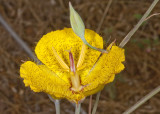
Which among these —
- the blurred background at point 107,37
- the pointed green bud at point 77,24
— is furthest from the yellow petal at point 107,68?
the blurred background at point 107,37

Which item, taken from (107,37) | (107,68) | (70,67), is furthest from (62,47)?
(107,37)

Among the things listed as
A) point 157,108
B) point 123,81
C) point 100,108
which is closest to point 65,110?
point 100,108

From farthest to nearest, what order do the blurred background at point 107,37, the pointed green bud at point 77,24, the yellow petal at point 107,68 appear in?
the blurred background at point 107,37, the yellow petal at point 107,68, the pointed green bud at point 77,24

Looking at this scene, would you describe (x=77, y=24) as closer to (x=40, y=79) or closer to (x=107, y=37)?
(x=40, y=79)

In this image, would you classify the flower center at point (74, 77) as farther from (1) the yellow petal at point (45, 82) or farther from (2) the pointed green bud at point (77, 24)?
(2) the pointed green bud at point (77, 24)

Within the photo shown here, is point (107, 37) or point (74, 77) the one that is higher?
point (107, 37)

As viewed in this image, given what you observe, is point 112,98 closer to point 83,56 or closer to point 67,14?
point 67,14
